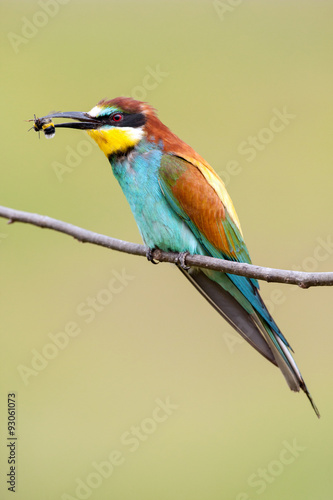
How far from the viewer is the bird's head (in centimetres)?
220

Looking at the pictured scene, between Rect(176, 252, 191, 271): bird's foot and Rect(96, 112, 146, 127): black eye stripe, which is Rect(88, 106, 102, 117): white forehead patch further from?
Rect(176, 252, 191, 271): bird's foot

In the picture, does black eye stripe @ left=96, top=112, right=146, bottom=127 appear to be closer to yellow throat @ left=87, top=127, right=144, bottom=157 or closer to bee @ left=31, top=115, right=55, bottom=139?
yellow throat @ left=87, top=127, right=144, bottom=157

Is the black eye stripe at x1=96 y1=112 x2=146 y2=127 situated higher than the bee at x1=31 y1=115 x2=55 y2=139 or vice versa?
the bee at x1=31 y1=115 x2=55 y2=139

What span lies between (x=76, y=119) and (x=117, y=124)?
0.45 ft

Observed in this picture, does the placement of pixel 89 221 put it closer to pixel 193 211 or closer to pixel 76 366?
pixel 76 366

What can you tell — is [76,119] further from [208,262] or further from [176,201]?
[208,262]

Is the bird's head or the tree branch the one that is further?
the bird's head

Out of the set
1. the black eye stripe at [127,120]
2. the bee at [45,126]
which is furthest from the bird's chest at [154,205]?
the bee at [45,126]

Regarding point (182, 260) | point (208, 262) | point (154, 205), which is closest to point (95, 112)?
point (154, 205)

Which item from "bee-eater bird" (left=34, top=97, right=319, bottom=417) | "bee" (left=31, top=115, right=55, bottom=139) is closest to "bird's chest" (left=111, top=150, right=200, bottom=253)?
"bee-eater bird" (left=34, top=97, right=319, bottom=417)

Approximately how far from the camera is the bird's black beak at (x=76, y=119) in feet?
7.03

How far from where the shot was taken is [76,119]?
2.18m

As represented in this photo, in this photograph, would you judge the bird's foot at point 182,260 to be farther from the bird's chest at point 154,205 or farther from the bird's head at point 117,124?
the bird's head at point 117,124

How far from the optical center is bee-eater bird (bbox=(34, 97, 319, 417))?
2.21 m
